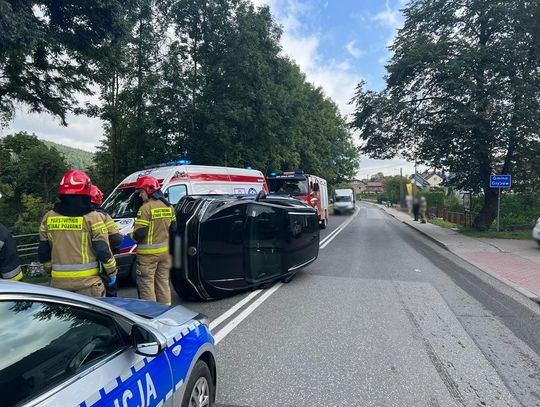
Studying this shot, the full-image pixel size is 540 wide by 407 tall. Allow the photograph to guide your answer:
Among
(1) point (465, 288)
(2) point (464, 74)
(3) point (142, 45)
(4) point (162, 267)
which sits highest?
(3) point (142, 45)

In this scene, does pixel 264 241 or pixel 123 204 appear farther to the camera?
pixel 123 204

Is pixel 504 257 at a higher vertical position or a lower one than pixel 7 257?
lower

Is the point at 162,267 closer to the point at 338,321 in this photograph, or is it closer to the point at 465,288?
the point at 338,321

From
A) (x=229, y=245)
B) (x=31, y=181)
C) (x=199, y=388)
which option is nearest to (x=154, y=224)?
(x=229, y=245)

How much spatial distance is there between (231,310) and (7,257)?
127 inches

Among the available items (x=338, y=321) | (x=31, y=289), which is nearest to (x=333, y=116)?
(x=338, y=321)

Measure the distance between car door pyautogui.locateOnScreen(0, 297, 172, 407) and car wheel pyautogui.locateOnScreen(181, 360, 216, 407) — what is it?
0.29 m

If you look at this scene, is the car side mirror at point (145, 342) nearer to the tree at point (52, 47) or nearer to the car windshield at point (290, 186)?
the tree at point (52, 47)

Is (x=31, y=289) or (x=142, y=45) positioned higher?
(x=142, y=45)

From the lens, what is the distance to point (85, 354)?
2031mm

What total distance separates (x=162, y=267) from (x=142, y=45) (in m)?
15.3

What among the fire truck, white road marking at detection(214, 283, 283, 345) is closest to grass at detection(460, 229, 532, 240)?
the fire truck

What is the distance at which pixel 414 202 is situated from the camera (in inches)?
585

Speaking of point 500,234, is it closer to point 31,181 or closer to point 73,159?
point 31,181
